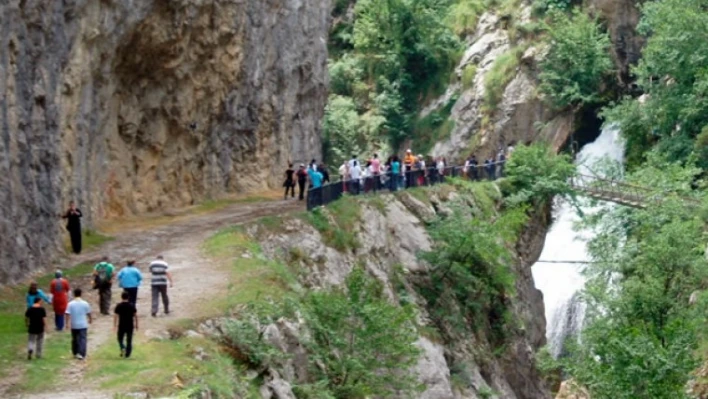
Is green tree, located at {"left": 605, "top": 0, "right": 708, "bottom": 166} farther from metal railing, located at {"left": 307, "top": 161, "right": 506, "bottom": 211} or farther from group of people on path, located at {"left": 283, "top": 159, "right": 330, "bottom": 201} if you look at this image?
group of people on path, located at {"left": 283, "top": 159, "right": 330, "bottom": 201}

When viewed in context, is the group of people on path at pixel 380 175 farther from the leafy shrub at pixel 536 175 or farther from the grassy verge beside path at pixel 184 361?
the grassy verge beside path at pixel 184 361

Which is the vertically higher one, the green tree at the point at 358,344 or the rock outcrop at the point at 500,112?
the rock outcrop at the point at 500,112

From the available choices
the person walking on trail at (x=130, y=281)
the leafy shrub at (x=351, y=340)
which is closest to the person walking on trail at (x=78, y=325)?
the person walking on trail at (x=130, y=281)

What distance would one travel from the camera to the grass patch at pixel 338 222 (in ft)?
104

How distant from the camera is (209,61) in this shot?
1609 inches

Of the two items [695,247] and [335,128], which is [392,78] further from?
[695,247]

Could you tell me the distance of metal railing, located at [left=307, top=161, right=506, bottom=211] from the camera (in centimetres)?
3406

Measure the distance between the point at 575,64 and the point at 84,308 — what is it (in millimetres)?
45557

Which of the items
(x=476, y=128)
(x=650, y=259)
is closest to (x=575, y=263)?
(x=476, y=128)

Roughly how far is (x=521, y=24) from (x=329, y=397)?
1832 inches

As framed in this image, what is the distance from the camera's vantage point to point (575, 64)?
6191 cm

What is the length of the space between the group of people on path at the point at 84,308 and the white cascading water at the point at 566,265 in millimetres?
29321

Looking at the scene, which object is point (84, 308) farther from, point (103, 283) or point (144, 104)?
point (144, 104)

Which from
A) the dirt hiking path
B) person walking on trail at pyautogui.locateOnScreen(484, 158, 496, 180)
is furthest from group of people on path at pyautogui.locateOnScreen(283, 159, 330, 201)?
person walking on trail at pyautogui.locateOnScreen(484, 158, 496, 180)
